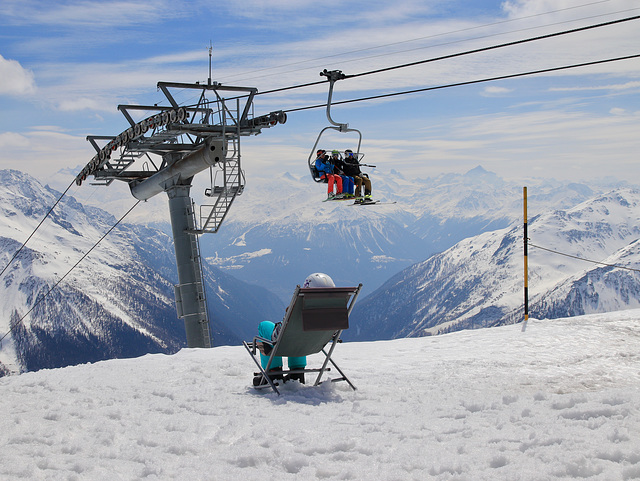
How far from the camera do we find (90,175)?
2556 cm

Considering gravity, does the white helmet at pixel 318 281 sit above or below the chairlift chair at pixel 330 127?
below

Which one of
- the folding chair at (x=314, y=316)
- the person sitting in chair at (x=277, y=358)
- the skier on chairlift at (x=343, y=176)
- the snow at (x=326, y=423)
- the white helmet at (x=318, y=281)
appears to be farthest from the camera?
the skier on chairlift at (x=343, y=176)

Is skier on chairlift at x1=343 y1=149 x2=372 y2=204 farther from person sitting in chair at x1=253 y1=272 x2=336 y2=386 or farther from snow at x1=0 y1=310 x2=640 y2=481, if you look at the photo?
person sitting in chair at x1=253 y1=272 x2=336 y2=386

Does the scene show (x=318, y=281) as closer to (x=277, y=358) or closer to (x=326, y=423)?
(x=277, y=358)

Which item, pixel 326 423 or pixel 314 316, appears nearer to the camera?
pixel 326 423

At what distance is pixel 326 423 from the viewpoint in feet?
29.3

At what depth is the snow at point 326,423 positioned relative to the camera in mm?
6766

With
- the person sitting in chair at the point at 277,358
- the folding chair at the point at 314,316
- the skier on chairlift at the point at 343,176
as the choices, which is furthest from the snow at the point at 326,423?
the skier on chairlift at the point at 343,176

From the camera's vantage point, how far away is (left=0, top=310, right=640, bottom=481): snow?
6766 mm

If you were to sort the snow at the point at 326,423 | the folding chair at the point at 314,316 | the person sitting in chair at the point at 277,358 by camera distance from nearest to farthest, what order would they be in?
the snow at the point at 326,423 < the folding chair at the point at 314,316 < the person sitting in chair at the point at 277,358

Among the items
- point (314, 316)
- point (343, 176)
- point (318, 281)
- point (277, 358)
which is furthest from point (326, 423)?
point (343, 176)

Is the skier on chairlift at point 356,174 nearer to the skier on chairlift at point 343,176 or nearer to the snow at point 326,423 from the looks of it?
the skier on chairlift at point 343,176

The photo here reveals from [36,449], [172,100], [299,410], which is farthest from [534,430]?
[172,100]

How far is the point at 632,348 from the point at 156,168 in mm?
17421
